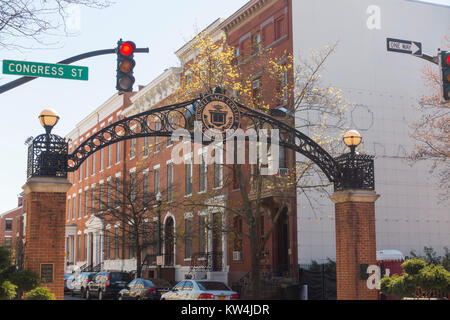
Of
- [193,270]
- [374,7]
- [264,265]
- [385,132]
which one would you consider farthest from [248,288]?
[374,7]

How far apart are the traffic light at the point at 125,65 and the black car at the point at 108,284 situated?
70.5ft

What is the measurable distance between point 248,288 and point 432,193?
1138cm

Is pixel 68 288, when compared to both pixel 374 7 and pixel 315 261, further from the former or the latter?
pixel 374 7

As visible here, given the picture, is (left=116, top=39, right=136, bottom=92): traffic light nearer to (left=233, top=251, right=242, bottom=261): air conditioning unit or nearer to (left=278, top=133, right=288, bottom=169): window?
(left=278, top=133, right=288, bottom=169): window

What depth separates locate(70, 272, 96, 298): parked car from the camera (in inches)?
1458

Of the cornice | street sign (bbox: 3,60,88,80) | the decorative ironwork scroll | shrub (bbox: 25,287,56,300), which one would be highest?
the cornice

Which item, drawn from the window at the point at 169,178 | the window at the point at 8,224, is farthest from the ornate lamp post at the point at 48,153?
the window at the point at 8,224

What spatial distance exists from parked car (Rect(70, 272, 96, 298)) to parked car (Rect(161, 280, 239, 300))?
16.0m

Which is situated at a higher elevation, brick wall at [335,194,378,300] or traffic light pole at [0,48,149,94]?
traffic light pole at [0,48,149,94]

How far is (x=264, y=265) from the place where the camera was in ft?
101

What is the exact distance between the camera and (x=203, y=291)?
21062mm

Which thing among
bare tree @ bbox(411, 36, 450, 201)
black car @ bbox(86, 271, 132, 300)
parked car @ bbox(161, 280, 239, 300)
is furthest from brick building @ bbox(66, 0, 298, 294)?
bare tree @ bbox(411, 36, 450, 201)

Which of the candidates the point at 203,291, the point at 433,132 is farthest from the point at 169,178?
the point at 203,291

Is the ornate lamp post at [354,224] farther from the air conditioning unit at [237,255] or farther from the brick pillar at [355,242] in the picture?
the air conditioning unit at [237,255]
